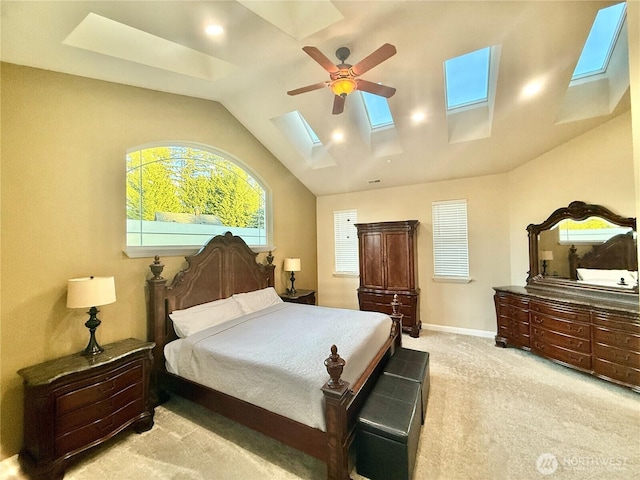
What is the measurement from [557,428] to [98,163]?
5.06 m

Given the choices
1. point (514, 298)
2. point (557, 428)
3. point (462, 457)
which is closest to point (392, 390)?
point (462, 457)

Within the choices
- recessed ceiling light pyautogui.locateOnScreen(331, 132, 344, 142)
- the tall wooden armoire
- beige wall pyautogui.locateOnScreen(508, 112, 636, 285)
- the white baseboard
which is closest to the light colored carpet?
the white baseboard

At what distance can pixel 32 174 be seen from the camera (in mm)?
2232

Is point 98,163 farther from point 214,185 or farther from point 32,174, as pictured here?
point 214,185

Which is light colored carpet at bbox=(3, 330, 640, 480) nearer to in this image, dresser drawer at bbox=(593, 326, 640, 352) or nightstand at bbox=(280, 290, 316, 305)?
dresser drawer at bbox=(593, 326, 640, 352)

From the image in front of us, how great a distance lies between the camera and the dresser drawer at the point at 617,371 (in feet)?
9.05

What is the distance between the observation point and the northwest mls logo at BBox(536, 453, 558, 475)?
1912 mm

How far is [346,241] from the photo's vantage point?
5949mm

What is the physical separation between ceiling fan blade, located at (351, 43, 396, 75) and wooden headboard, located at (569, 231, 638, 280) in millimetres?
3662

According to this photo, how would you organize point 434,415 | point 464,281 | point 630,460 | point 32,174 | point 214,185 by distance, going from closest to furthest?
point 630,460 → point 32,174 → point 434,415 → point 214,185 → point 464,281

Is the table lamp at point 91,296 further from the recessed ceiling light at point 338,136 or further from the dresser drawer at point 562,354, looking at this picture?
the dresser drawer at point 562,354

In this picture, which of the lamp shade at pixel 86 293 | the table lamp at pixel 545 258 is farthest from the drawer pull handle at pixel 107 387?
the table lamp at pixel 545 258

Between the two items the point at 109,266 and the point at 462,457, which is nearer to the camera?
the point at 462,457

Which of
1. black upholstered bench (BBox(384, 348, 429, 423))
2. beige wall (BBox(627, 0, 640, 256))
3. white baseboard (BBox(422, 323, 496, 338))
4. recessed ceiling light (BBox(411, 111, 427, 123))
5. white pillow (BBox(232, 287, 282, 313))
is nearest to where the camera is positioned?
beige wall (BBox(627, 0, 640, 256))
